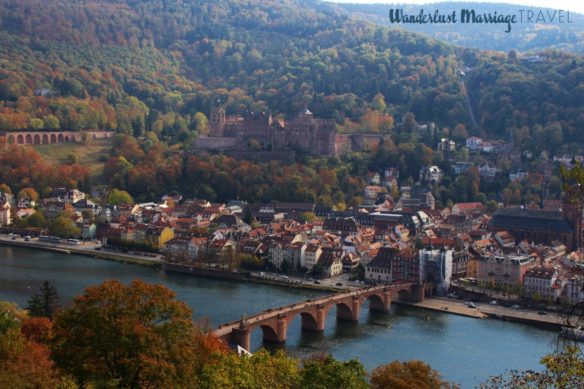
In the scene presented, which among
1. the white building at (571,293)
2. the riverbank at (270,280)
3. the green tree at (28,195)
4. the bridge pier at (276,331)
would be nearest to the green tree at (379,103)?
the green tree at (28,195)

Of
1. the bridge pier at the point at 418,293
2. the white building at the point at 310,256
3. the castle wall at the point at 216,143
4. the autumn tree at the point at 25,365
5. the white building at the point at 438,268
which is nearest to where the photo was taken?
the autumn tree at the point at 25,365

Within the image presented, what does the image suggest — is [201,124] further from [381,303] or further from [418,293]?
[381,303]

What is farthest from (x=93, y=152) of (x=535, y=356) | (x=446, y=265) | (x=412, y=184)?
(x=535, y=356)

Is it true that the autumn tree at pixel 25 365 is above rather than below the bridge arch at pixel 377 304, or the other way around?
above

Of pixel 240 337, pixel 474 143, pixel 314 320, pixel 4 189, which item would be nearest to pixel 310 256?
pixel 314 320

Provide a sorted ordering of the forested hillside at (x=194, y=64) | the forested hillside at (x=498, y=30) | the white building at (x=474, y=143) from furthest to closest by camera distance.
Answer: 1. the forested hillside at (x=498, y=30)
2. the forested hillside at (x=194, y=64)
3. the white building at (x=474, y=143)

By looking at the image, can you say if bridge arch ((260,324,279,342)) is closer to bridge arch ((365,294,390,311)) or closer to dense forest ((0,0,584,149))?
bridge arch ((365,294,390,311))

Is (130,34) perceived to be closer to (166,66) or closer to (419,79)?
(166,66)

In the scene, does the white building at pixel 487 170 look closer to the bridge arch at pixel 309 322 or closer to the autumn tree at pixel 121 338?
the bridge arch at pixel 309 322
